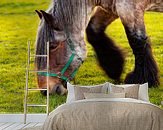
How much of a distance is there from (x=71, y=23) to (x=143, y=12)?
1071 mm

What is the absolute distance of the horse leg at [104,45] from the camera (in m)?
6.28

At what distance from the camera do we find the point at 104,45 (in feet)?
20.7

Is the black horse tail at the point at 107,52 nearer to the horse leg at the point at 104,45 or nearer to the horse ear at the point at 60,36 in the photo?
the horse leg at the point at 104,45

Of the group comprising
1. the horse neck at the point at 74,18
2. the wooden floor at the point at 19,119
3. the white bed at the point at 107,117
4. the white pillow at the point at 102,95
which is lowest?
the wooden floor at the point at 19,119

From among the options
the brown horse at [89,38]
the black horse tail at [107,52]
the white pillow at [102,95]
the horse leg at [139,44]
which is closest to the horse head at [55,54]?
the brown horse at [89,38]

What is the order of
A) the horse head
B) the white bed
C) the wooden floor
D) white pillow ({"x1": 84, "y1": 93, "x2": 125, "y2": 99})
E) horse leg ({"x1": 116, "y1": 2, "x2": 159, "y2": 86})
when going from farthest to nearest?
the wooden floor < the horse head < horse leg ({"x1": 116, "y1": 2, "x2": 159, "y2": 86}) < white pillow ({"x1": 84, "y1": 93, "x2": 125, "y2": 99}) < the white bed

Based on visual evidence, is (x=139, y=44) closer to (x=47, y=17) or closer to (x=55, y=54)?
(x=55, y=54)

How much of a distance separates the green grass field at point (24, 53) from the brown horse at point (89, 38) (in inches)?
3.5

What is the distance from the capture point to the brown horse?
623 centimetres

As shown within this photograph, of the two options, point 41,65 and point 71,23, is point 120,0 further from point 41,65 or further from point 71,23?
point 41,65

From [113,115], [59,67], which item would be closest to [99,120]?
[113,115]

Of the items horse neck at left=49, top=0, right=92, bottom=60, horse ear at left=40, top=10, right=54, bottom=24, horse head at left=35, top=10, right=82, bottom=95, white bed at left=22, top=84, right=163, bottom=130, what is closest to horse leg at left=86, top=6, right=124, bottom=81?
horse neck at left=49, top=0, right=92, bottom=60

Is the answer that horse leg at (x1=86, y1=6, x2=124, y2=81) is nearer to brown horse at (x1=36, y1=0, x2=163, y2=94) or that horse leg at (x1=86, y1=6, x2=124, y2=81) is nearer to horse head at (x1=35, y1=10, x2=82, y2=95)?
brown horse at (x1=36, y1=0, x2=163, y2=94)

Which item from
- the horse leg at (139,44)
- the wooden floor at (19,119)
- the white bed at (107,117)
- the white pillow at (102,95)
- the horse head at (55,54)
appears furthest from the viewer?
the wooden floor at (19,119)
